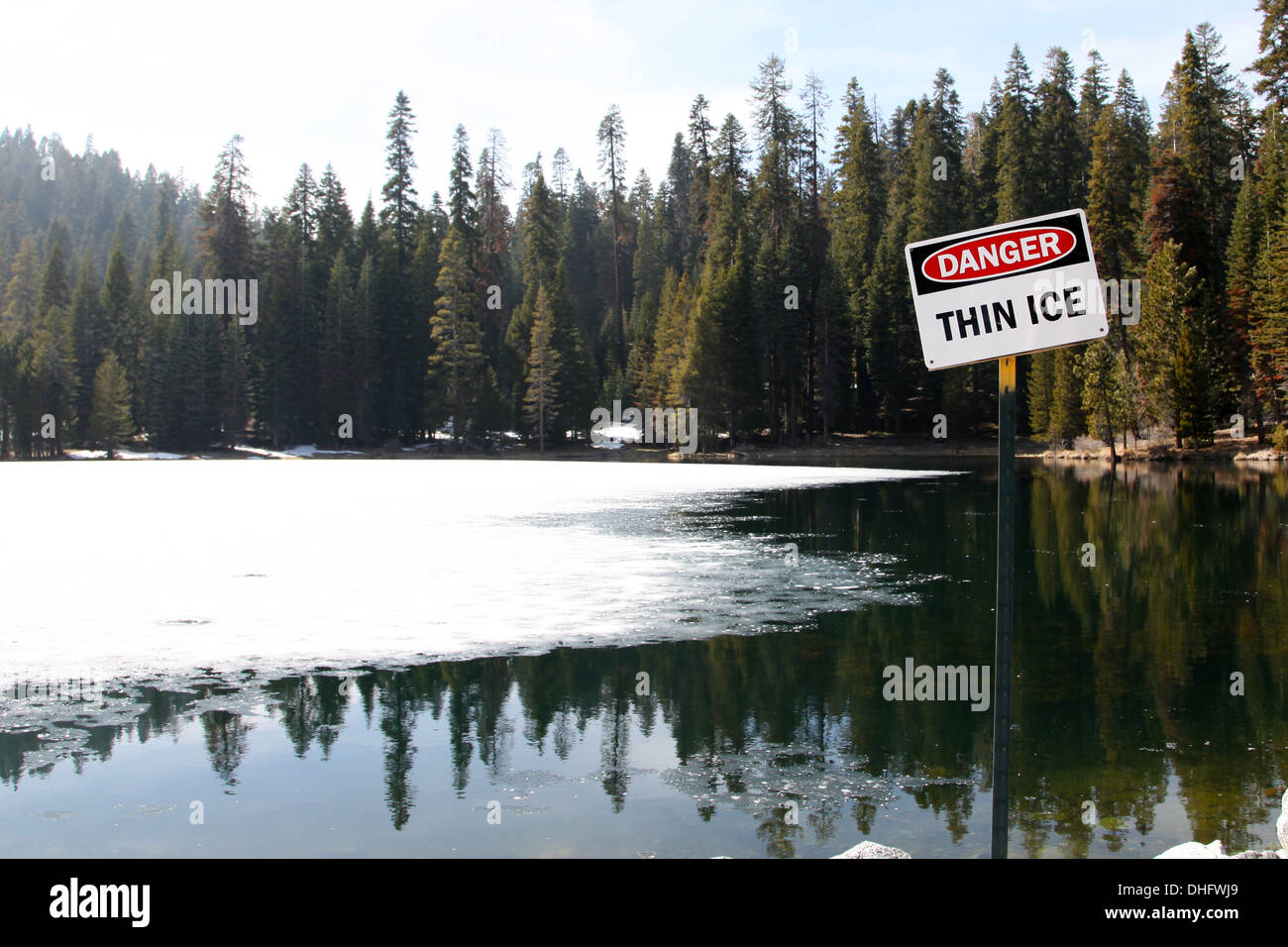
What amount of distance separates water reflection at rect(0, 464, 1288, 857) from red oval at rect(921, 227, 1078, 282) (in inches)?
175

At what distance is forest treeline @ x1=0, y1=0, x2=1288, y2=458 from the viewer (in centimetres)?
6569

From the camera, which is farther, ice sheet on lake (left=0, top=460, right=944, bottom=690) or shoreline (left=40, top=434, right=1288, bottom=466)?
shoreline (left=40, top=434, right=1288, bottom=466)

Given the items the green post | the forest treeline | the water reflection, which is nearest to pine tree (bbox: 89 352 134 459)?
the forest treeline

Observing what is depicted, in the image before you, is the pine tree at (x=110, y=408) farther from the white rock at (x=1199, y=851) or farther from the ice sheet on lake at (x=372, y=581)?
the white rock at (x=1199, y=851)

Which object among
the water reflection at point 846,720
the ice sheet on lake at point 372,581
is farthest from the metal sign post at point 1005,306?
the ice sheet on lake at point 372,581

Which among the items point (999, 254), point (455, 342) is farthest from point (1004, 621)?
point (455, 342)

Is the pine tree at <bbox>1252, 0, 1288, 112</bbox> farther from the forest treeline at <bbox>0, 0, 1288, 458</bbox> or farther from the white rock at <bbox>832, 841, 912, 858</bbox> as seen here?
the white rock at <bbox>832, 841, 912, 858</bbox>

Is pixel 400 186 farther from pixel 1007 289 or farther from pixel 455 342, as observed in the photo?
pixel 1007 289

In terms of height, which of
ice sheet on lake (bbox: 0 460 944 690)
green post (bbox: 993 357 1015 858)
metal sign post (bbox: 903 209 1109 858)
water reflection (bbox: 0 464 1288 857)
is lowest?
water reflection (bbox: 0 464 1288 857)

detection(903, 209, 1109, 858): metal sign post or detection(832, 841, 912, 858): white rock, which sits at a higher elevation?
detection(903, 209, 1109, 858): metal sign post

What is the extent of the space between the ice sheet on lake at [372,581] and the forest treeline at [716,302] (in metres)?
44.4

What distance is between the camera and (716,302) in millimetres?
72625

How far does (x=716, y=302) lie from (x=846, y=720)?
64.4 m
